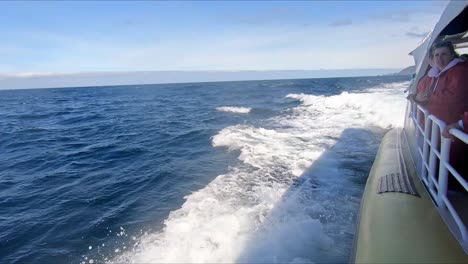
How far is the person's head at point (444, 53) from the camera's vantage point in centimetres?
363

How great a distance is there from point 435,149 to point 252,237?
2.87 m

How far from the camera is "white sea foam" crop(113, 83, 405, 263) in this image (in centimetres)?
448

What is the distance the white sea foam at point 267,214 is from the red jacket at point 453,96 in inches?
92.3

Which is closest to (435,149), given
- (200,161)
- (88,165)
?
(200,161)

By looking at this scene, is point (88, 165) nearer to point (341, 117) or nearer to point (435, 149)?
point (435, 149)

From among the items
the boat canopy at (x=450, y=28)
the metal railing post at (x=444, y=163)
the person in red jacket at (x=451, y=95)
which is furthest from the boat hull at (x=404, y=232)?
the boat canopy at (x=450, y=28)

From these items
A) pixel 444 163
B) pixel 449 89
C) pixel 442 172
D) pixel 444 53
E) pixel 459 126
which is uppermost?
pixel 444 53

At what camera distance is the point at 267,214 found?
5551 mm

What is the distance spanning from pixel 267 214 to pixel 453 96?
136 inches

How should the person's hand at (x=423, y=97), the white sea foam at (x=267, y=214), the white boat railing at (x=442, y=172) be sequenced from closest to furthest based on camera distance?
the white boat railing at (x=442, y=172) < the person's hand at (x=423, y=97) < the white sea foam at (x=267, y=214)

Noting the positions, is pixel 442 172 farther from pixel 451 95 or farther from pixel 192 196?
pixel 192 196

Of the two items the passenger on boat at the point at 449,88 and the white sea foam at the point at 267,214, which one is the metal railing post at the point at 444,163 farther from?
the white sea foam at the point at 267,214

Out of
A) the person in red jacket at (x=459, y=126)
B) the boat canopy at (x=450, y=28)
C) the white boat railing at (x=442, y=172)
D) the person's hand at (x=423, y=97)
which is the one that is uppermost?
the boat canopy at (x=450, y=28)

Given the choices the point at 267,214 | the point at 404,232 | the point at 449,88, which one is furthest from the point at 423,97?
the point at 267,214
